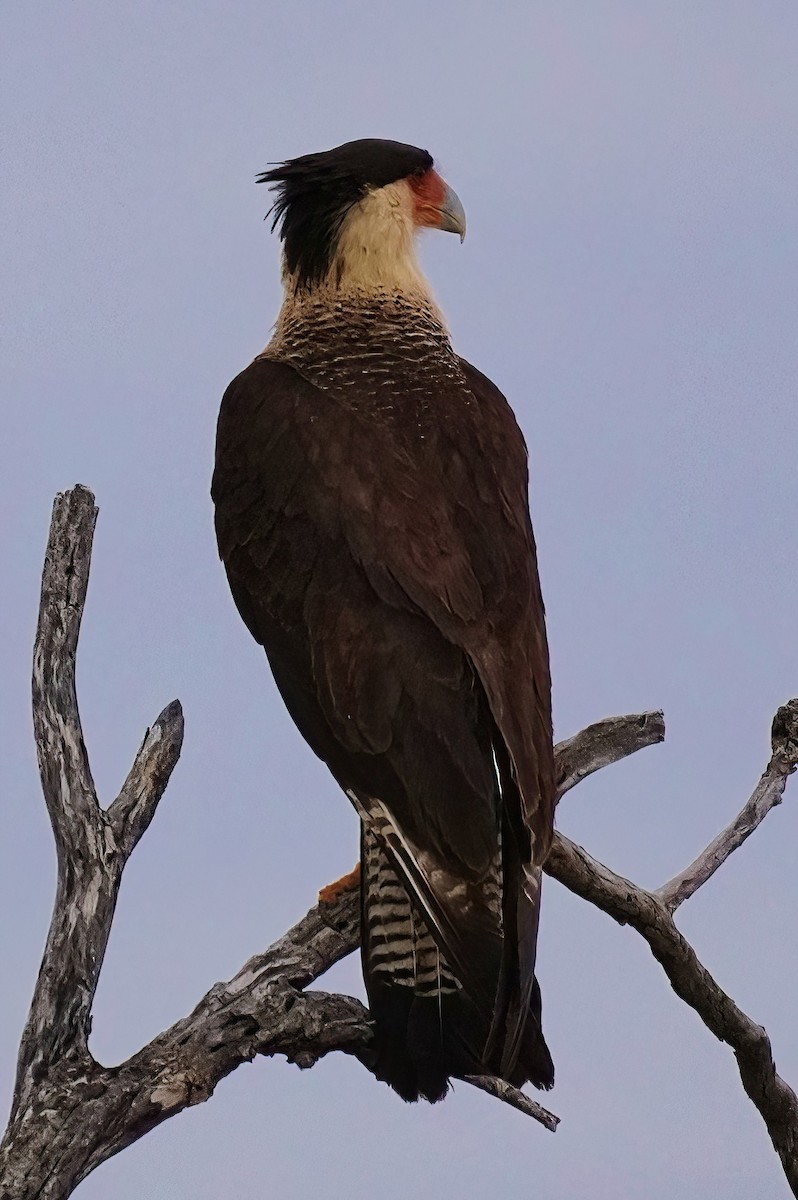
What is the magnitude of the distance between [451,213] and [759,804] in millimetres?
2036

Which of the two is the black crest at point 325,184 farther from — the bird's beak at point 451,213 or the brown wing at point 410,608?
the brown wing at point 410,608

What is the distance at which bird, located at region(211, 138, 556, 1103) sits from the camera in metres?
3.60

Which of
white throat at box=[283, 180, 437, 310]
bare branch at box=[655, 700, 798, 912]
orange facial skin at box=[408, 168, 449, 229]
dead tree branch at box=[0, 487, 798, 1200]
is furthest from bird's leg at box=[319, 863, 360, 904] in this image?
orange facial skin at box=[408, 168, 449, 229]

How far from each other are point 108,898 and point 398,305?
186 centimetres

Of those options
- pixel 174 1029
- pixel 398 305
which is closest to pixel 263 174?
pixel 398 305

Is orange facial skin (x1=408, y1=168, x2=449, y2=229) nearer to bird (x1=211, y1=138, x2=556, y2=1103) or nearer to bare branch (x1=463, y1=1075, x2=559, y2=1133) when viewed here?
bird (x1=211, y1=138, x2=556, y2=1103)

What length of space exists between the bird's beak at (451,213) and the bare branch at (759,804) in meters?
1.78

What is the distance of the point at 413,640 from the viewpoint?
3.73 metres

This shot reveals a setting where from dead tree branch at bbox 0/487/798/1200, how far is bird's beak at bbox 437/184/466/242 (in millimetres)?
1388

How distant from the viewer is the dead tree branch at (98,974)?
3.56m

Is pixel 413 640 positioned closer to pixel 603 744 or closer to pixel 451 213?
pixel 603 744

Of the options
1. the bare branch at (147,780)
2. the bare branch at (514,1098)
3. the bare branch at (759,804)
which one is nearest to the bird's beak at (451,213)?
the bare branch at (147,780)

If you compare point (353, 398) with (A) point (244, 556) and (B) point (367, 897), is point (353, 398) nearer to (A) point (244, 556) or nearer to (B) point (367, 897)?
(A) point (244, 556)

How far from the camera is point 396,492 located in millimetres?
3908
